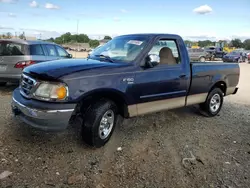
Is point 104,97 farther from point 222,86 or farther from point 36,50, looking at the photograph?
point 36,50

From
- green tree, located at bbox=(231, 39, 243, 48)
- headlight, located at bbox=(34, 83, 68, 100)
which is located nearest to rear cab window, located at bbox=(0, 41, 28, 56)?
headlight, located at bbox=(34, 83, 68, 100)

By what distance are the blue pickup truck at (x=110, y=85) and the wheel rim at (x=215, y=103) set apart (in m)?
0.56

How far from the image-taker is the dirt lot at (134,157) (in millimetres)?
3613

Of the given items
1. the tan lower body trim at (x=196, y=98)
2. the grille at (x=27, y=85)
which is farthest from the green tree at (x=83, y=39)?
the grille at (x=27, y=85)

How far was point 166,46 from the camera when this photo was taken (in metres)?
5.62

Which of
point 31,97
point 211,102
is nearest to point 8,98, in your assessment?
point 31,97

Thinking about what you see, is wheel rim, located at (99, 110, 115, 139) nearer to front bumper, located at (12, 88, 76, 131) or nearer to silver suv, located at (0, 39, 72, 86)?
front bumper, located at (12, 88, 76, 131)

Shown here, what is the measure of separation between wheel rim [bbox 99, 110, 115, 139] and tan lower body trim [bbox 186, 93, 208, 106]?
2.05m

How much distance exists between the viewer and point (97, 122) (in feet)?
14.0

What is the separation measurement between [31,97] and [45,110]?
411mm

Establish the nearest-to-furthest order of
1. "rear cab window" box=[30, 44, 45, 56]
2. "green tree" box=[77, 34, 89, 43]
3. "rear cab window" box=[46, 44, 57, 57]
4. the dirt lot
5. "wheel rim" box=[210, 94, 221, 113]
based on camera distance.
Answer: the dirt lot < "wheel rim" box=[210, 94, 221, 113] < "rear cab window" box=[30, 44, 45, 56] < "rear cab window" box=[46, 44, 57, 57] < "green tree" box=[77, 34, 89, 43]

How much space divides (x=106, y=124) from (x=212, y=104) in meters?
3.31

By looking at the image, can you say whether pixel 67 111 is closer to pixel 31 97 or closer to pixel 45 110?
pixel 45 110

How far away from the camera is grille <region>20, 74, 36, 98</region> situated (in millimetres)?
4203
